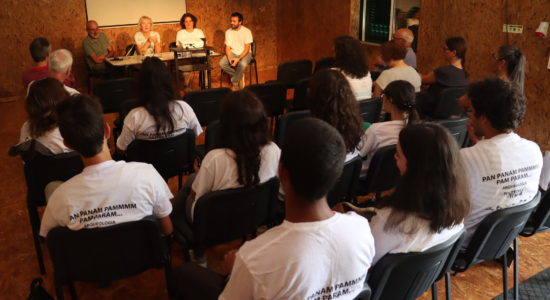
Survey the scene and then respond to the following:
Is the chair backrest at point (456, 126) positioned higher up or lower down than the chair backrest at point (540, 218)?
higher up

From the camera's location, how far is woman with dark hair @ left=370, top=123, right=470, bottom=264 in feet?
5.24

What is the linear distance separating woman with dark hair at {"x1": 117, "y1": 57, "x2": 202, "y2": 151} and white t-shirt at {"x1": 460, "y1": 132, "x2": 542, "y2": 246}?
1.90 metres

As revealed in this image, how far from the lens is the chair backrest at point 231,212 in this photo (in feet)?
6.97

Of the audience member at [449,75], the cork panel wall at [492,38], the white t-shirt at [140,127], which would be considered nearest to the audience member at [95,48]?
the white t-shirt at [140,127]

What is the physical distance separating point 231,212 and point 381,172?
1094 millimetres

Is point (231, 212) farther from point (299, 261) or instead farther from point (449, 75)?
point (449, 75)

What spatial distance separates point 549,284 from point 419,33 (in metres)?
4.08

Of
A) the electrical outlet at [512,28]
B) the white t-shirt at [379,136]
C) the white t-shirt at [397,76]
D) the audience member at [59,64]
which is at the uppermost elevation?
the electrical outlet at [512,28]

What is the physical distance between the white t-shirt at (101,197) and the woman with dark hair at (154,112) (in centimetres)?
112

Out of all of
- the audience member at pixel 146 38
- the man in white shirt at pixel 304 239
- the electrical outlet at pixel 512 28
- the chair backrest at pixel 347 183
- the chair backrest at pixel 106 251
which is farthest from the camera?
the audience member at pixel 146 38

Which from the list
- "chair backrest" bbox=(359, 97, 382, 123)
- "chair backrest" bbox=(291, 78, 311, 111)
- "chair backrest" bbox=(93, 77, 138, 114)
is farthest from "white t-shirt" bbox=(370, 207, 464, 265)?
"chair backrest" bbox=(93, 77, 138, 114)

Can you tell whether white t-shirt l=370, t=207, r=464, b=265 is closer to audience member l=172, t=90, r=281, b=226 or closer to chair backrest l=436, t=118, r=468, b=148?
audience member l=172, t=90, r=281, b=226

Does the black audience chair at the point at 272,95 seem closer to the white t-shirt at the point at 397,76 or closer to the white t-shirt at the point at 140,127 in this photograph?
the white t-shirt at the point at 397,76

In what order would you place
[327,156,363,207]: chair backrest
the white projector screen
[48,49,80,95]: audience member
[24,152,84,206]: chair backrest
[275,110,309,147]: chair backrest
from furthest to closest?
1. the white projector screen
2. [48,49,80,95]: audience member
3. [275,110,309,147]: chair backrest
4. [327,156,363,207]: chair backrest
5. [24,152,84,206]: chair backrest
